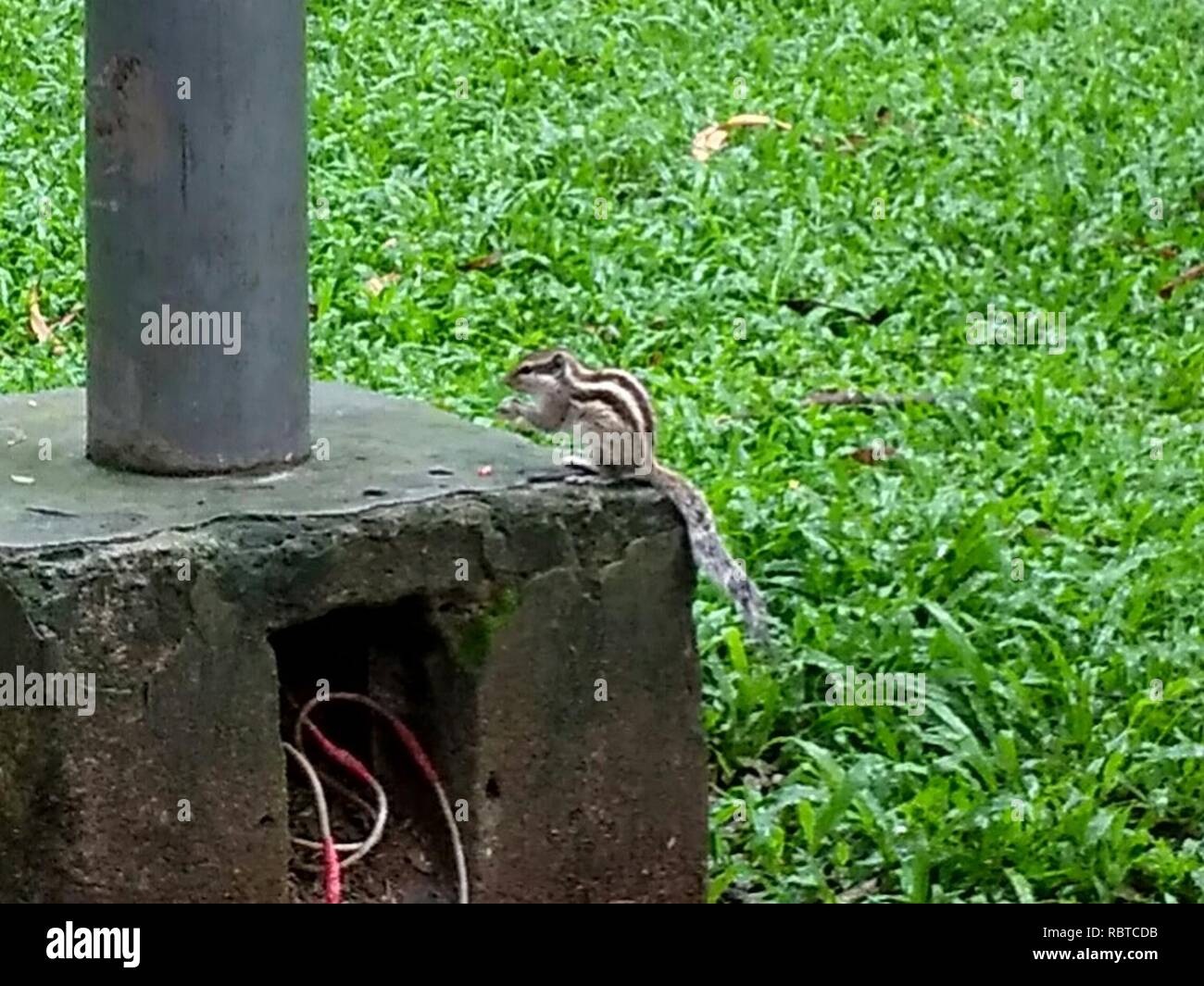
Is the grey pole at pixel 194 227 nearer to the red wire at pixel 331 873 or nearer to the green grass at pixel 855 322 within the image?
the red wire at pixel 331 873

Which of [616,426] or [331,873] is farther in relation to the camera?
[616,426]

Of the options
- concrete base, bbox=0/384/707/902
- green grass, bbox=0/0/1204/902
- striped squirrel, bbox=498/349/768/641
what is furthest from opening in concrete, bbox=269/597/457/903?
green grass, bbox=0/0/1204/902

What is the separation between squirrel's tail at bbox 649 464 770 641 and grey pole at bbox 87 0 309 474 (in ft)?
2.40

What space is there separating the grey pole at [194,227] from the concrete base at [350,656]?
0.37 ft

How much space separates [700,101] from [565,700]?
6.18m

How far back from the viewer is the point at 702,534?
173 inches

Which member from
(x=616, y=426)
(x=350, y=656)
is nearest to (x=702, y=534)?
(x=616, y=426)

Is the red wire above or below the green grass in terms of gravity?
below

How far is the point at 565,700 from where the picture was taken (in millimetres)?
4125

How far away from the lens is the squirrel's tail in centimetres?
424

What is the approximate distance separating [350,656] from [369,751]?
0.18m

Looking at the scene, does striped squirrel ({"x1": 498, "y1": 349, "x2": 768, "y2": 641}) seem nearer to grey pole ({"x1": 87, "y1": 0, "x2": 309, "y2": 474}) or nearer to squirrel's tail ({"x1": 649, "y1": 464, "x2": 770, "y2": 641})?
squirrel's tail ({"x1": 649, "y1": 464, "x2": 770, "y2": 641})

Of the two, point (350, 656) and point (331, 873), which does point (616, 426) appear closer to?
point (350, 656)
